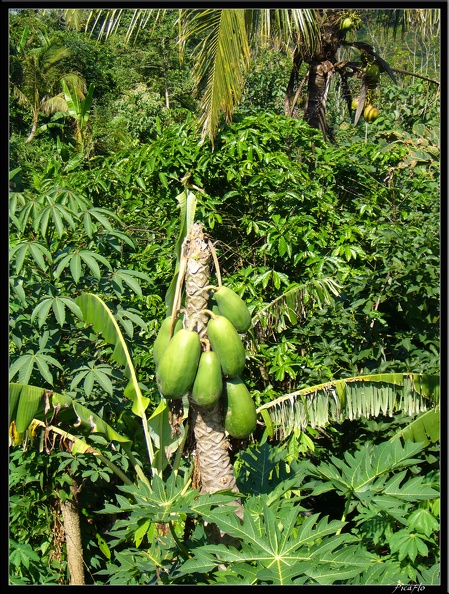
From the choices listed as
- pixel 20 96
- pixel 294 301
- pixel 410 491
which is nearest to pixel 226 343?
pixel 410 491

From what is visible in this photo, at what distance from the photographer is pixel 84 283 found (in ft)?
11.5

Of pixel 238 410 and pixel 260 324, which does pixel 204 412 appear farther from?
pixel 260 324

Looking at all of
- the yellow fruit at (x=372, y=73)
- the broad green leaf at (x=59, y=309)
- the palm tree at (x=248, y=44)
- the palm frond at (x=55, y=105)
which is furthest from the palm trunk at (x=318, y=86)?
the palm frond at (x=55, y=105)

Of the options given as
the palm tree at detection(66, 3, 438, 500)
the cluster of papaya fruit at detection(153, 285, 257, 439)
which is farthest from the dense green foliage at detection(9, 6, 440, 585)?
the cluster of papaya fruit at detection(153, 285, 257, 439)

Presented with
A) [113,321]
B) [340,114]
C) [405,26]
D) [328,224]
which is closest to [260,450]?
[113,321]

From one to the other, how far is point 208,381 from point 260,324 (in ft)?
6.30

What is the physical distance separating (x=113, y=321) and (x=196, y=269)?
1006 mm

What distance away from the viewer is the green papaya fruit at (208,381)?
187 centimetres

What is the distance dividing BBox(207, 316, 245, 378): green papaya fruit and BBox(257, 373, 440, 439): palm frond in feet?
4.31

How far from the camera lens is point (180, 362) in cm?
184

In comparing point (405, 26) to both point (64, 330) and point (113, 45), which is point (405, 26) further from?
point (113, 45)

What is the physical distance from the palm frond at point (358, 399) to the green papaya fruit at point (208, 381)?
1337mm

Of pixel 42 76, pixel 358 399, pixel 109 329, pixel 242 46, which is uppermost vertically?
pixel 42 76

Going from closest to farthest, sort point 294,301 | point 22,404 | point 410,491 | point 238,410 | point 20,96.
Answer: point 238,410, point 410,491, point 22,404, point 294,301, point 20,96
